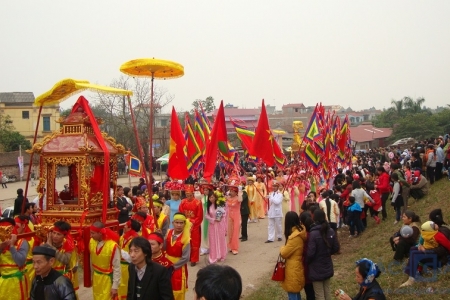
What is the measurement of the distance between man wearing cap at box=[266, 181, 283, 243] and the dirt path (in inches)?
10.1

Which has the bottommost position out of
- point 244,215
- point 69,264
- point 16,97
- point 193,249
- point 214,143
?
point 193,249

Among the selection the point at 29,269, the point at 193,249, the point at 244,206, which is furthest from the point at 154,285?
the point at 244,206

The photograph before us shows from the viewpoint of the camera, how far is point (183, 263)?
5984 millimetres

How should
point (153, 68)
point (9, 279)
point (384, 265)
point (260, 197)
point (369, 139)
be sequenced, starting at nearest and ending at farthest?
point (9, 279)
point (384, 265)
point (153, 68)
point (260, 197)
point (369, 139)

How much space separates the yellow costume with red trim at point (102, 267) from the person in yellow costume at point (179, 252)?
85 centimetres

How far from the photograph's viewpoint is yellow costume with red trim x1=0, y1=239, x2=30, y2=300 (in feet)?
19.1

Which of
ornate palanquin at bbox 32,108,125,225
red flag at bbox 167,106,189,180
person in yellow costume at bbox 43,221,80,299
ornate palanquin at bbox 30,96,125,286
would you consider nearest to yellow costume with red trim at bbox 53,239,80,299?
person in yellow costume at bbox 43,221,80,299

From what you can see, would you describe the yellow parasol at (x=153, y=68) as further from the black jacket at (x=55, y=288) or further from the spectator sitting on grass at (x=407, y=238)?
the black jacket at (x=55, y=288)

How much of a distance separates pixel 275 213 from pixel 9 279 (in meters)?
7.63

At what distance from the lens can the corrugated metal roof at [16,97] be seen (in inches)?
2169

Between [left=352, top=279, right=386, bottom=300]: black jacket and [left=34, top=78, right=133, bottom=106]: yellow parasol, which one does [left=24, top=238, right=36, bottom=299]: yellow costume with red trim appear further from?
[left=352, top=279, right=386, bottom=300]: black jacket

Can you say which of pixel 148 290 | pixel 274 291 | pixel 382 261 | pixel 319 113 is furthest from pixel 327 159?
pixel 148 290

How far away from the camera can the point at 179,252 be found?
237 inches

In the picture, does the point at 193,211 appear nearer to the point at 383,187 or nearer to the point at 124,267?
the point at 124,267
